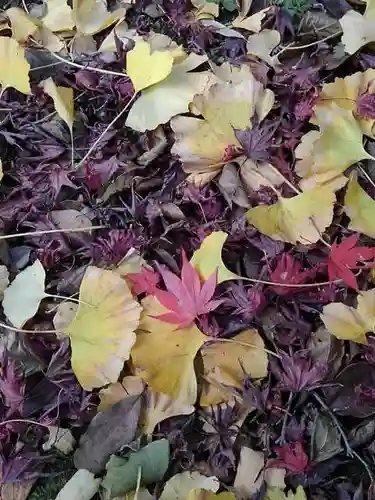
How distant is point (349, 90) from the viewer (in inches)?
32.1

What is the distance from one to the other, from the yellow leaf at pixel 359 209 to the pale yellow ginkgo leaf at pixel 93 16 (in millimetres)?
376

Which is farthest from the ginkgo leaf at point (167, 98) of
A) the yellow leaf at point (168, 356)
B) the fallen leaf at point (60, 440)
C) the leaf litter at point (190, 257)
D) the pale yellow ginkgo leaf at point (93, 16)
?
the fallen leaf at point (60, 440)

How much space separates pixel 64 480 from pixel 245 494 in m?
0.18

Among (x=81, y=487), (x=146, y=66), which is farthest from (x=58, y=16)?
(x=81, y=487)

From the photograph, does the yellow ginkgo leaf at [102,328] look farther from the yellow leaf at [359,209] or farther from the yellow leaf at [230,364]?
the yellow leaf at [359,209]

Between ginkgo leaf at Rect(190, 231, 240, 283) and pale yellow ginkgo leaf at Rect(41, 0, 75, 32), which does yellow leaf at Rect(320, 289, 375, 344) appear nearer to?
ginkgo leaf at Rect(190, 231, 240, 283)

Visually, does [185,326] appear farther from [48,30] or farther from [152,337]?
[48,30]

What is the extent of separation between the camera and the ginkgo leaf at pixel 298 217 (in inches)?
29.0

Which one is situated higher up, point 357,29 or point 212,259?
point 357,29

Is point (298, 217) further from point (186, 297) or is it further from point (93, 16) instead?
point (93, 16)

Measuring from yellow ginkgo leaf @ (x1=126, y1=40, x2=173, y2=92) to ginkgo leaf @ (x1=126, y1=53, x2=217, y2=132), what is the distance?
14 millimetres

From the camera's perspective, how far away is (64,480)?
2.39ft

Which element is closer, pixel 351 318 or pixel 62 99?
pixel 351 318

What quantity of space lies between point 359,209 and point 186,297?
A: 202mm
